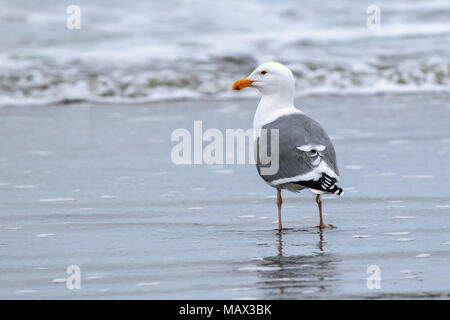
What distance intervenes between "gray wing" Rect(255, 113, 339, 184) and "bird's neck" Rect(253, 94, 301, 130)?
131 mm

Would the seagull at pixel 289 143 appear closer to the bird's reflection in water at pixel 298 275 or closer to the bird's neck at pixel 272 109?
the bird's neck at pixel 272 109

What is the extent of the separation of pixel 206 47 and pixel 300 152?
10859 millimetres

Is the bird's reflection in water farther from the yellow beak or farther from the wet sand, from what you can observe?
the yellow beak

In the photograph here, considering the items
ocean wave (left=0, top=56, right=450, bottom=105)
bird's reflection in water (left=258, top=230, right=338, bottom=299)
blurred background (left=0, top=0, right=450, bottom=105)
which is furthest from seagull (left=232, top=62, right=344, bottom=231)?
blurred background (left=0, top=0, right=450, bottom=105)

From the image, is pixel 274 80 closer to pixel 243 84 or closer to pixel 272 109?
pixel 272 109

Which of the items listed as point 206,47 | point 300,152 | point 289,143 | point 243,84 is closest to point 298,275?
point 300,152

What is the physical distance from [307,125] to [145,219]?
1.33 m

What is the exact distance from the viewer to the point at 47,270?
4930 millimetres

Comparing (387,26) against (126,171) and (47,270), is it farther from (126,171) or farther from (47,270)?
(47,270)

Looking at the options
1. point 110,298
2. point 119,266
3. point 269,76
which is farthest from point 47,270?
point 269,76

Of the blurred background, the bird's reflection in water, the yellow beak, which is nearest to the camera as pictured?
the bird's reflection in water

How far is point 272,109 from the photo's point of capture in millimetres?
6215

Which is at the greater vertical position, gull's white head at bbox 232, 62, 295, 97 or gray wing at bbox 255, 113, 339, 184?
gull's white head at bbox 232, 62, 295, 97

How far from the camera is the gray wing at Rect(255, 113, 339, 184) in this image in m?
5.58
